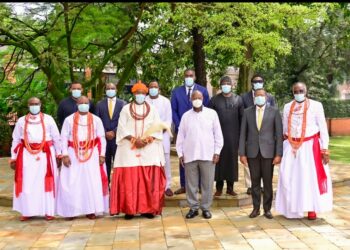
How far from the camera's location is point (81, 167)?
7281 millimetres

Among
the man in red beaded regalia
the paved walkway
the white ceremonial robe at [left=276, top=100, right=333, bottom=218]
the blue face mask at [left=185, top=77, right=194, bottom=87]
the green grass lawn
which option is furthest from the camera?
the green grass lawn

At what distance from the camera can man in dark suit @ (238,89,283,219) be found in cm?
693

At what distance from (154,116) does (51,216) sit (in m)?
2.18

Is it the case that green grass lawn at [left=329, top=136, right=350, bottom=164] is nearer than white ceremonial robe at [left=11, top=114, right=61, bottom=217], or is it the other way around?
white ceremonial robe at [left=11, top=114, right=61, bottom=217]

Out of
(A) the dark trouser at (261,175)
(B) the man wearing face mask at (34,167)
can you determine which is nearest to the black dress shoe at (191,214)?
(A) the dark trouser at (261,175)

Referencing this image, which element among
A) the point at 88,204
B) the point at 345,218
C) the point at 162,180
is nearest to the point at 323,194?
the point at 345,218

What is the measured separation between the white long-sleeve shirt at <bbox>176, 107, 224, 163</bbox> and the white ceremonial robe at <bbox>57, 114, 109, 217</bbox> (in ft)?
4.34

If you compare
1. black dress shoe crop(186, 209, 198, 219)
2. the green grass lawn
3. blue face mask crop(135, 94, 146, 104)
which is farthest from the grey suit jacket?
the green grass lawn

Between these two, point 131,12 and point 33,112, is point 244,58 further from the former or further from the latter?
point 33,112

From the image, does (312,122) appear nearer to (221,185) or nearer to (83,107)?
(221,185)

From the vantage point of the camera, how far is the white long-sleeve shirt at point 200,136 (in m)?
6.98

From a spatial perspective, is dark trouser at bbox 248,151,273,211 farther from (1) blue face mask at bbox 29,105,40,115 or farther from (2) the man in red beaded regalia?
(1) blue face mask at bbox 29,105,40,115

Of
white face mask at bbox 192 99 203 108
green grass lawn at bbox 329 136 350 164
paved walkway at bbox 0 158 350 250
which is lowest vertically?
paved walkway at bbox 0 158 350 250

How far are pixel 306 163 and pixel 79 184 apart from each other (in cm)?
335
